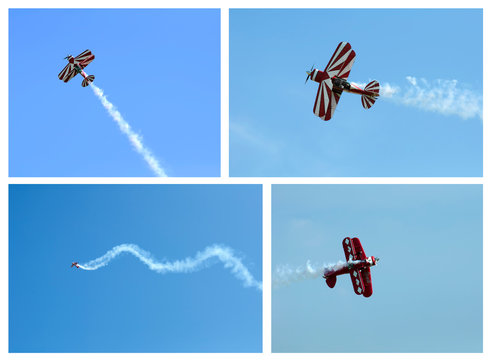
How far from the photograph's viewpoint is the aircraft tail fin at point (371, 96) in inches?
668

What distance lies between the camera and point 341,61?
53.3ft

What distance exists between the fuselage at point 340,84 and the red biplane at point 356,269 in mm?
3906

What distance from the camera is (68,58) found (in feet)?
65.1

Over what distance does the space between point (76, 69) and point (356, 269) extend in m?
10.1

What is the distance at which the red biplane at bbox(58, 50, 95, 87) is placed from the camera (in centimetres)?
1964

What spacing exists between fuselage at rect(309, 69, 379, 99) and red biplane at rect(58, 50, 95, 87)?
6966mm

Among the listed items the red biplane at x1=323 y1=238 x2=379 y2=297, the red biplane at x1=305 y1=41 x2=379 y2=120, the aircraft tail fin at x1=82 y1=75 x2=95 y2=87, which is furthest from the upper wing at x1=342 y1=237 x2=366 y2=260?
the aircraft tail fin at x1=82 y1=75 x2=95 y2=87

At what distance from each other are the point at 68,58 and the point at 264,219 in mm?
8779

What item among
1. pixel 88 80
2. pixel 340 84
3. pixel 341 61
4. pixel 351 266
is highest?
pixel 88 80

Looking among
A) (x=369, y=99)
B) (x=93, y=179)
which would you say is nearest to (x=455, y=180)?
(x=369, y=99)

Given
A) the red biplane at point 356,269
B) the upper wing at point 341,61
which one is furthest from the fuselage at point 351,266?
the upper wing at point 341,61

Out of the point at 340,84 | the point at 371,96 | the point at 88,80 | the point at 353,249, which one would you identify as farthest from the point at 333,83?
the point at 88,80

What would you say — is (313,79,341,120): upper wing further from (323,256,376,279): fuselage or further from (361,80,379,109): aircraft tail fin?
(323,256,376,279): fuselage

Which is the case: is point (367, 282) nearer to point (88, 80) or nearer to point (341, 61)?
point (341, 61)
